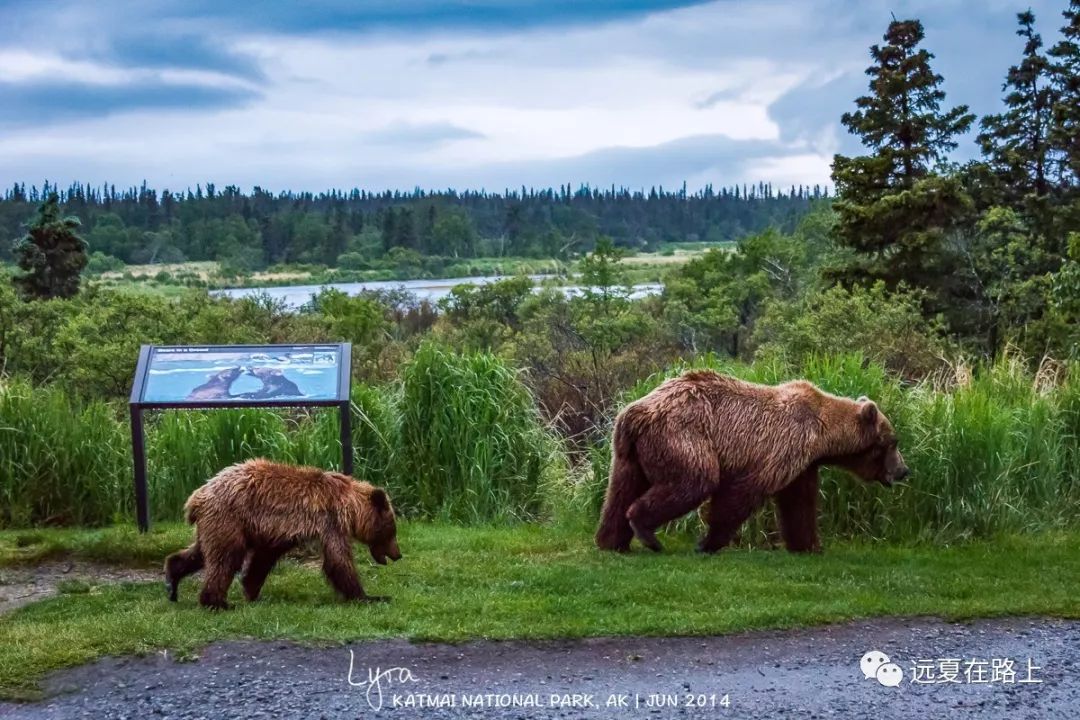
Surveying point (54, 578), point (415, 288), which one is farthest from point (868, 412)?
point (415, 288)

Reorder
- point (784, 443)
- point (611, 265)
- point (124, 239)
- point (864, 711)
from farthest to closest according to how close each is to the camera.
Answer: point (124, 239) < point (611, 265) < point (784, 443) < point (864, 711)

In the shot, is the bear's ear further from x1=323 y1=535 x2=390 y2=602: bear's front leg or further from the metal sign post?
the metal sign post

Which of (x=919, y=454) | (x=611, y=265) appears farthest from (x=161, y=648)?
(x=611, y=265)

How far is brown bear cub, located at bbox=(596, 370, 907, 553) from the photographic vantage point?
8383 millimetres

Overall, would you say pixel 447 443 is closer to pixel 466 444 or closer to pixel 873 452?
pixel 466 444

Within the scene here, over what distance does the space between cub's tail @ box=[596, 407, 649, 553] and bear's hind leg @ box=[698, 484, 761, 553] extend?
54cm

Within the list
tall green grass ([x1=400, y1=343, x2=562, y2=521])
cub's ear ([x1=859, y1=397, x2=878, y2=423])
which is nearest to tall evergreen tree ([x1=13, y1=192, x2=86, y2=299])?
tall green grass ([x1=400, y1=343, x2=562, y2=521])

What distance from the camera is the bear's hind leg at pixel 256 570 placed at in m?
7.35

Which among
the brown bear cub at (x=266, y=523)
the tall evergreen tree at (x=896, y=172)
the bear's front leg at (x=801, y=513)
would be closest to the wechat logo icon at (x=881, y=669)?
the bear's front leg at (x=801, y=513)

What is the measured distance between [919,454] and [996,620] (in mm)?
2703

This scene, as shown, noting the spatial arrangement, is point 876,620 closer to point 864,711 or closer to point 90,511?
point 864,711

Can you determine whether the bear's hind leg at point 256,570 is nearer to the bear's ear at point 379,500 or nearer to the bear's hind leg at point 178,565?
the bear's hind leg at point 178,565

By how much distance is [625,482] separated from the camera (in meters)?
8.70

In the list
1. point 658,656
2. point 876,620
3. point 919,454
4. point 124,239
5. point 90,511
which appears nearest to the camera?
point 658,656
